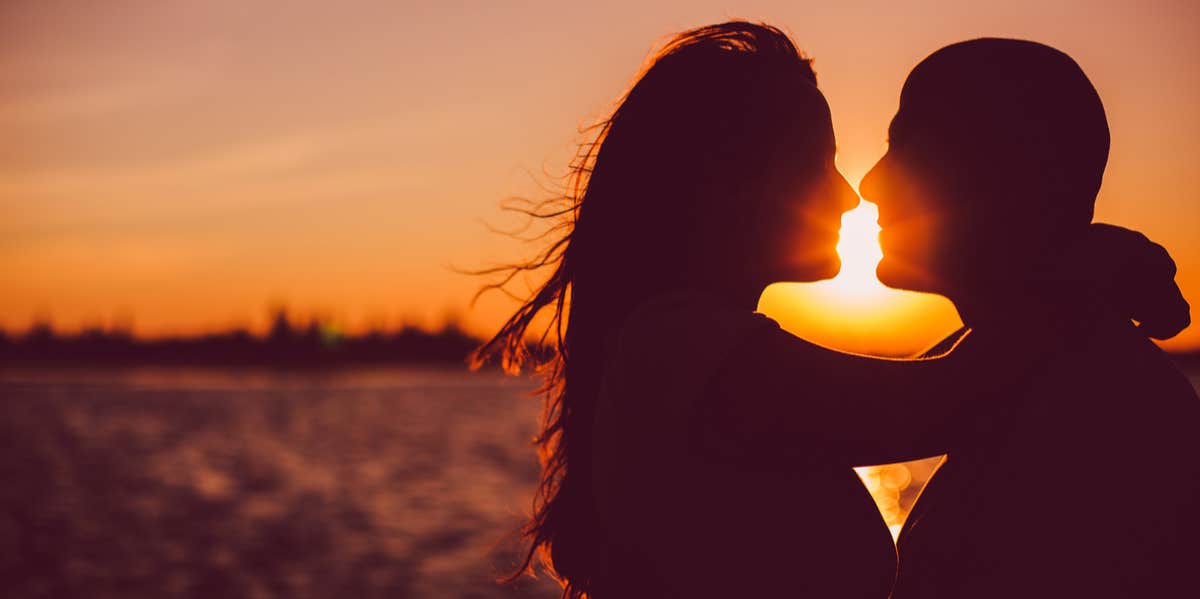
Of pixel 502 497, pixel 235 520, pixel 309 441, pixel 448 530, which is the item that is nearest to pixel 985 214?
pixel 448 530

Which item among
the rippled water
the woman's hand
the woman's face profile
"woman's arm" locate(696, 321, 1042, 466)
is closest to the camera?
"woman's arm" locate(696, 321, 1042, 466)

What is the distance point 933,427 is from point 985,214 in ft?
1.43

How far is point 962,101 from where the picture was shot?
7.23 feet

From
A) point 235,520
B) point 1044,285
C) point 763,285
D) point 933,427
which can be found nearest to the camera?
point 933,427

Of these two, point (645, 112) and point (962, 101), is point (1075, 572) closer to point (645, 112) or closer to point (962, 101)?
point (962, 101)

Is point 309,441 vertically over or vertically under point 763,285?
under

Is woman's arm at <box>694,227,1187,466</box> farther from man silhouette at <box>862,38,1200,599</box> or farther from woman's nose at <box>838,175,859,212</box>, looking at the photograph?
woman's nose at <box>838,175,859,212</box>

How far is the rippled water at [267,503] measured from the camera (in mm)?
18062

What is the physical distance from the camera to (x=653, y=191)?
235 cm

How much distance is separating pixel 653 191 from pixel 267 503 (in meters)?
26.6

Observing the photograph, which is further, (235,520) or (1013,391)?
(235,520)

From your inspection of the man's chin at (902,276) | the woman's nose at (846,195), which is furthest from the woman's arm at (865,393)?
the woman's nose at (846,195)

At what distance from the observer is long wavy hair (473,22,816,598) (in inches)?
89.9

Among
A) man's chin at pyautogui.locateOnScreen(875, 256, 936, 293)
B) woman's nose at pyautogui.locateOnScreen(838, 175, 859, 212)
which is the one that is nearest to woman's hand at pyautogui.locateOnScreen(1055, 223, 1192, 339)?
man's chin at pyautogui.locateOnScreen(875, 256, 936, 293)
